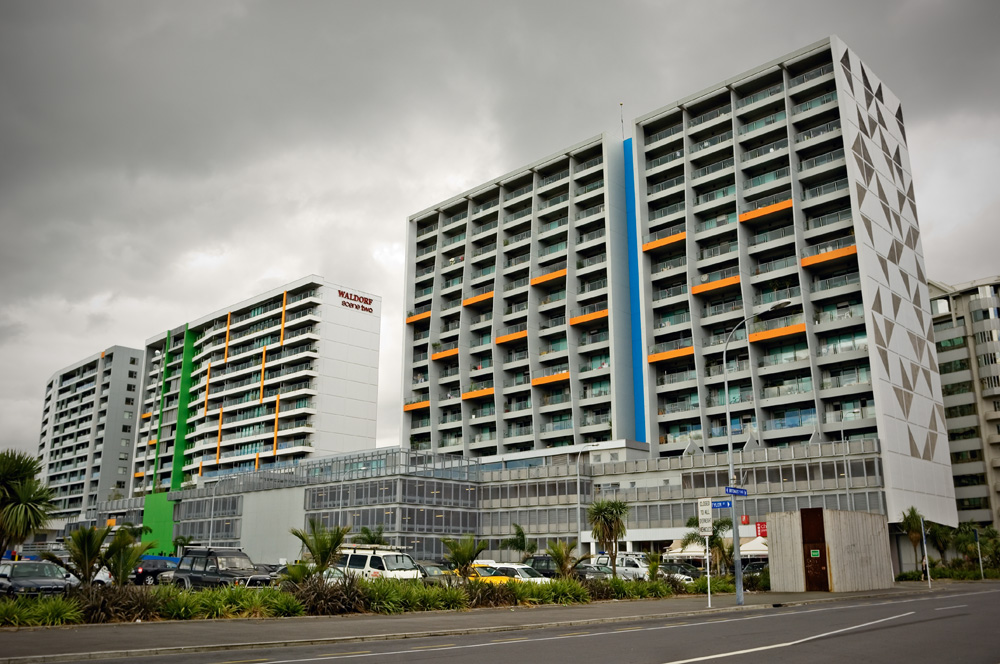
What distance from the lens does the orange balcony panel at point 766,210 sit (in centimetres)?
7362

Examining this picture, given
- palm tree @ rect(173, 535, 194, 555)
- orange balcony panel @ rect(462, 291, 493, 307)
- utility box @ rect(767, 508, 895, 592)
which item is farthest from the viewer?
orange balcony panel @ rect(462, 291, 493, 307)

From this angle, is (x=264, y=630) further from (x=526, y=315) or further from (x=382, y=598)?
(x=526, y=315)

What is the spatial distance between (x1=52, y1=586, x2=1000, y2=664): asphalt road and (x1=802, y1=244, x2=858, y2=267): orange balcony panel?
5167cm

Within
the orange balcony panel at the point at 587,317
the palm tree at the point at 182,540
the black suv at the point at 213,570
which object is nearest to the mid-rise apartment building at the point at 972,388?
the orange balcony panel at the point at 587,317

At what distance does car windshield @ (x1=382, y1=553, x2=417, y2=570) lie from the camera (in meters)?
30.7

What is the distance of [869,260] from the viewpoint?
227ft

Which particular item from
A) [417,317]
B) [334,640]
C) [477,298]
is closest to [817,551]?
[334,640]

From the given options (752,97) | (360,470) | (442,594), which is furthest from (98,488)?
(442,594)

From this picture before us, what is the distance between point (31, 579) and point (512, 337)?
68125mm

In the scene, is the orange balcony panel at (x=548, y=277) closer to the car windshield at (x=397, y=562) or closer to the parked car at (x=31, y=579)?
the car windshield at (x=397, y=562)

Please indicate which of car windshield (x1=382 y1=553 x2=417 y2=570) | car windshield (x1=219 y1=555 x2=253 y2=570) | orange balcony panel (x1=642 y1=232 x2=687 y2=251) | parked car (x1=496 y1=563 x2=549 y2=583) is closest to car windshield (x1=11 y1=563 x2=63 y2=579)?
car windshield (x1=219 y1=555 x2=253 y2=570)

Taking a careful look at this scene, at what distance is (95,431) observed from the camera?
15325cm

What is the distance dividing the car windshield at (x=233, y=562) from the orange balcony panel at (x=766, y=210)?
191 ft

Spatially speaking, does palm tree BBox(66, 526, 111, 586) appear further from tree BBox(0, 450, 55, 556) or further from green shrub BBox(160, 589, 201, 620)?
tree BBox(0, 450, 55, 556)
